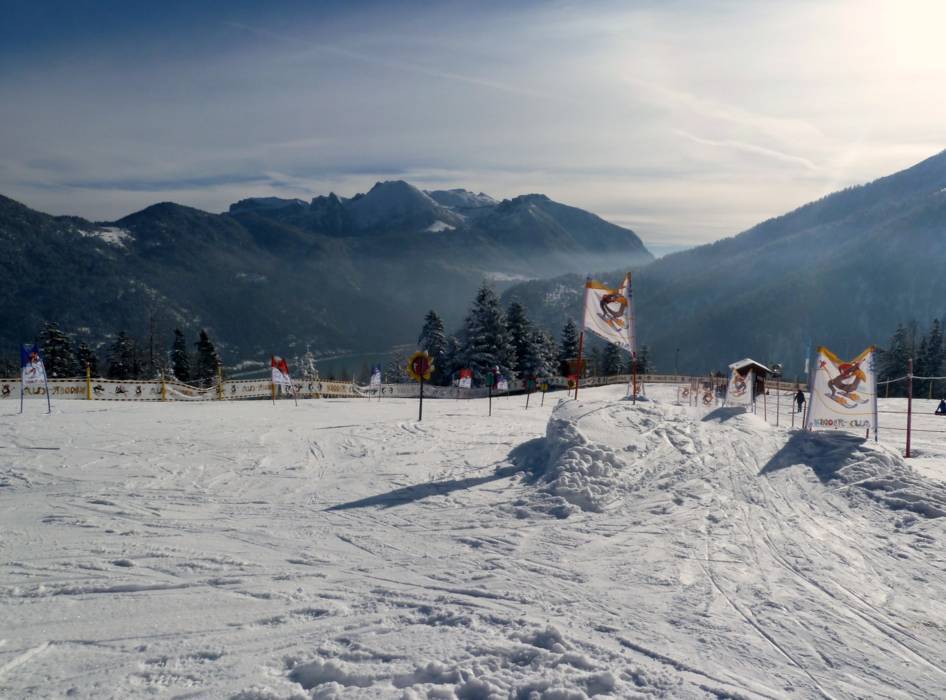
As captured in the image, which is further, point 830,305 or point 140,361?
point 830,305

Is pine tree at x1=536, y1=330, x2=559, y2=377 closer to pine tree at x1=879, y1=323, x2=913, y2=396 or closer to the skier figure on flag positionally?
pine tree at x1=879, y1=323, x2=913, y2=396

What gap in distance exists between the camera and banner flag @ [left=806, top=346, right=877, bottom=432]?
1162cm

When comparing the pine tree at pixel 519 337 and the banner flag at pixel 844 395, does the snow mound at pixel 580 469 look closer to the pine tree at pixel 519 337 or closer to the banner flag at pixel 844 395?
the banner flag at pixel 844 395

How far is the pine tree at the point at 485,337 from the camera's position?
44.7 m

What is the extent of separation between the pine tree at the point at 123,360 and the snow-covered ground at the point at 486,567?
4196 cm

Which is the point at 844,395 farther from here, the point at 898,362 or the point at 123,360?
the point at 123,360

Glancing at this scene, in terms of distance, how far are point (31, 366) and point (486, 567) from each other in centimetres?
1795

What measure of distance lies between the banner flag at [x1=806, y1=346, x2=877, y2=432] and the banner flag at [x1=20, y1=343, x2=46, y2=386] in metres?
21.3

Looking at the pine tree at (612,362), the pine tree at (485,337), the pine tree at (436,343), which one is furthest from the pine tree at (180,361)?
the pine tree at (612,362)

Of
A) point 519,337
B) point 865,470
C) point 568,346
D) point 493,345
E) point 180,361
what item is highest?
point 519,337

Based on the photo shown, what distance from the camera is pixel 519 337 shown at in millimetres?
49812

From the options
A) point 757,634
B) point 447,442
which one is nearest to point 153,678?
point 757,634

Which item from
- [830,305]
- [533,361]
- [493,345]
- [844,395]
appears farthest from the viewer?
[830,305]

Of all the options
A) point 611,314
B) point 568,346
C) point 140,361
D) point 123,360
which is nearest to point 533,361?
point 568,346
